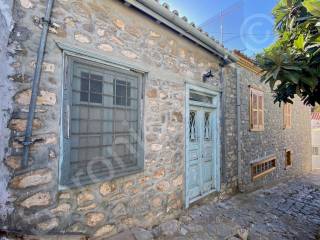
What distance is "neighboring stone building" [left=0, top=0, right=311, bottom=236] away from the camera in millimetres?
2309

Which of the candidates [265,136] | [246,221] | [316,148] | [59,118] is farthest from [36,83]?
[316,148]

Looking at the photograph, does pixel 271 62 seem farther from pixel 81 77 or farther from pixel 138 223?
pixel 138 223

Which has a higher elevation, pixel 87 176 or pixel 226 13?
pixel 226 13

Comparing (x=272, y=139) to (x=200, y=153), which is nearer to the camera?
(x=200, y=153)

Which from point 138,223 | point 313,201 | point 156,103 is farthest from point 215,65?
point 313,201

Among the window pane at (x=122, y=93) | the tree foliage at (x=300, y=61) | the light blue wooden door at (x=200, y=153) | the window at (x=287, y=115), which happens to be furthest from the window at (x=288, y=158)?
the window pane at (x=122, y=93)

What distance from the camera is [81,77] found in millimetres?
2816

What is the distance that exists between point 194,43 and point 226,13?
4720mm

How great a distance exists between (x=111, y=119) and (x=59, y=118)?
0.77 metres

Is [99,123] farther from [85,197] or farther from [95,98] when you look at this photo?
[85,197]

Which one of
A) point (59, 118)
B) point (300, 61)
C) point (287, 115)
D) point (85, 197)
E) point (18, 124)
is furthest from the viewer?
point (287, 115)

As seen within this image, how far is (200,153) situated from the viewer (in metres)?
5.02

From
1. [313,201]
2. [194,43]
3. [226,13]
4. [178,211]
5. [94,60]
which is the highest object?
[226,13]

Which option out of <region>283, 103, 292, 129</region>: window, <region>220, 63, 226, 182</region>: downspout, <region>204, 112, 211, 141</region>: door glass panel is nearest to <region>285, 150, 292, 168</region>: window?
<region>283, 103, 292, 129</region>: window
